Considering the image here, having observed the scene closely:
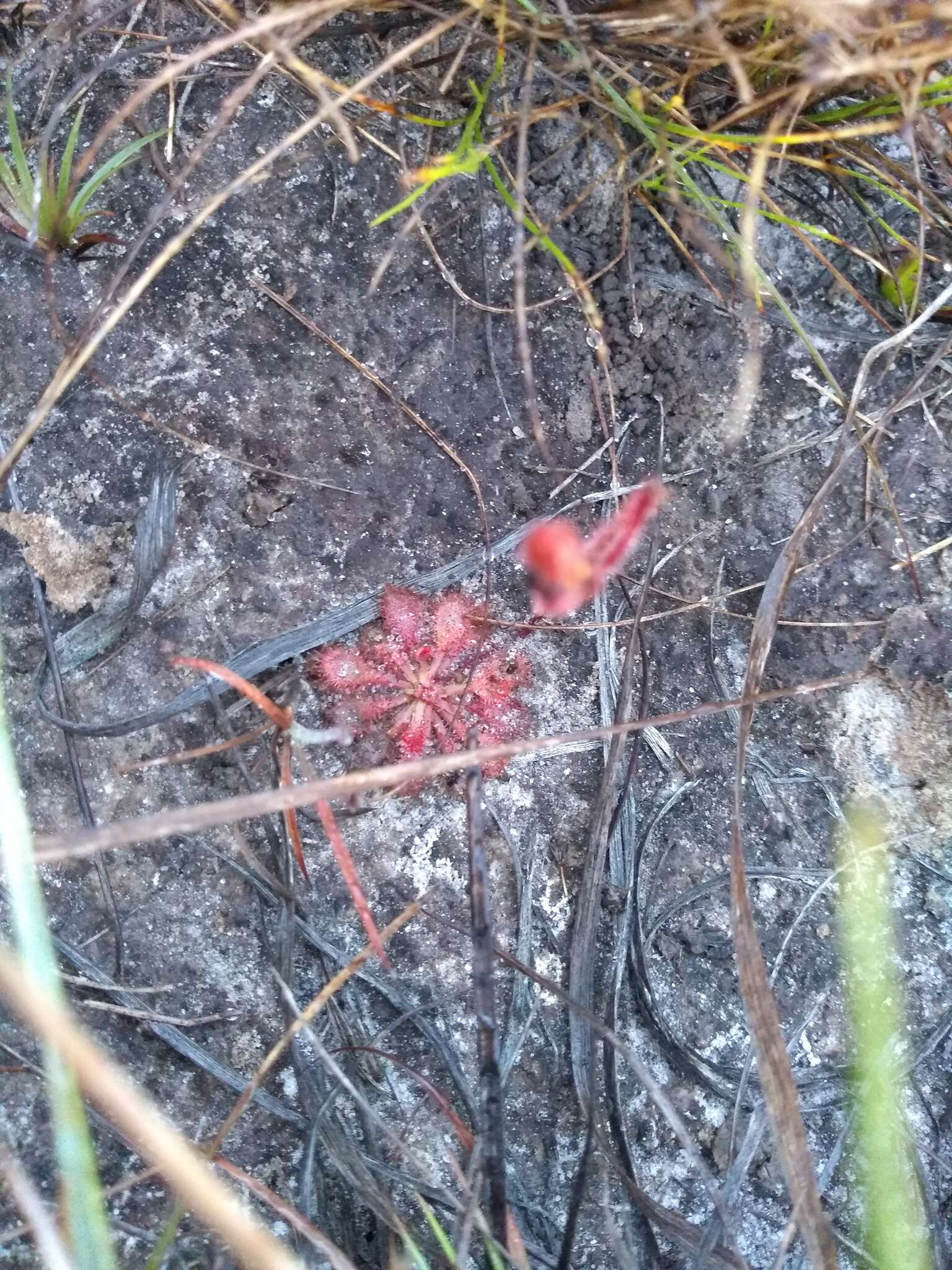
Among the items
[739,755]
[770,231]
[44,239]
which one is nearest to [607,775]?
[739,755]

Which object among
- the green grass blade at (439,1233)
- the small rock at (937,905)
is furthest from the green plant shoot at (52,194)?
the small rock at (937,905)

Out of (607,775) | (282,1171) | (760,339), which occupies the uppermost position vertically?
(760,339)

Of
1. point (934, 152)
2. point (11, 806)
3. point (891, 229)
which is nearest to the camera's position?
point (11, 806)

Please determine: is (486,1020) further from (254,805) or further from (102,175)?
(102,175)

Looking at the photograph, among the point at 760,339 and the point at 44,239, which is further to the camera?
the point at 760,339

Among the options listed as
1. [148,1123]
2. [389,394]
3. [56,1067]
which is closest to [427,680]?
[389,394]

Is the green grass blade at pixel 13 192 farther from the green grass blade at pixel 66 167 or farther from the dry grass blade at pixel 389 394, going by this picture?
the dry grass blade at pixel 389 394

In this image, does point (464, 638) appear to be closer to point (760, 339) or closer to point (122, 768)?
point (122, 768)

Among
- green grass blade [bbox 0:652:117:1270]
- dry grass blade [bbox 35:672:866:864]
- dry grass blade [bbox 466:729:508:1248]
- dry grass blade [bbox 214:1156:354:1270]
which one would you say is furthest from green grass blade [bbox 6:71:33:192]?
dry grass blade [bbox 214:1156:354:1270]

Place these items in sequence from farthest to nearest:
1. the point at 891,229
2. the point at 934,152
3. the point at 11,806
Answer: the point at 891,229 < the point at 934,152 < the point at 11,806
